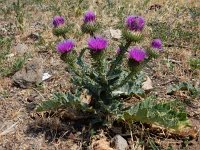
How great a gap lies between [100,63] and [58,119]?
2.52ft

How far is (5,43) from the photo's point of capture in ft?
18.7

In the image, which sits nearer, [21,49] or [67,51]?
[67,51]

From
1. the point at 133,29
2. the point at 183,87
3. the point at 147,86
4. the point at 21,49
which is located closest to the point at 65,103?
the point at 133,29

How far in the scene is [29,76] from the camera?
470cm

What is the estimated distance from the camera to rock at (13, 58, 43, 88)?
4.70m

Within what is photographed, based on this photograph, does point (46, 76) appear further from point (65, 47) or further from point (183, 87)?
point (183, 87)

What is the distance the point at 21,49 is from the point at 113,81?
6.90 feet

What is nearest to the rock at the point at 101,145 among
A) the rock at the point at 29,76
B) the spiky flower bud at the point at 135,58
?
the spiky flower bud at the point at 135,58

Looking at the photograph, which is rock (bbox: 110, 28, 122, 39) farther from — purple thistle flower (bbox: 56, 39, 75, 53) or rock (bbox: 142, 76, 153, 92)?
purple thistle flower (bbox: 56, 39, 75, 53)

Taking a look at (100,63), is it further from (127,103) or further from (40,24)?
(40,24)

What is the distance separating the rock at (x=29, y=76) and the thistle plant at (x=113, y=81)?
32.9 inches

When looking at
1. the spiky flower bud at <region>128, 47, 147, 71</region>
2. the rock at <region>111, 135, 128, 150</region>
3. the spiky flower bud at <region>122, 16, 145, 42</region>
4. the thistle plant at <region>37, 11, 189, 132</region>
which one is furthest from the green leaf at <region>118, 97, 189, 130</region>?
the spiky flower bud at <region>122, 16, 145, 42</region>

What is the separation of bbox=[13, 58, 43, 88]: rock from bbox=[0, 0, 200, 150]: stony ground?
0.01m

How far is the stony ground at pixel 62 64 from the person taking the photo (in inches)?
154
